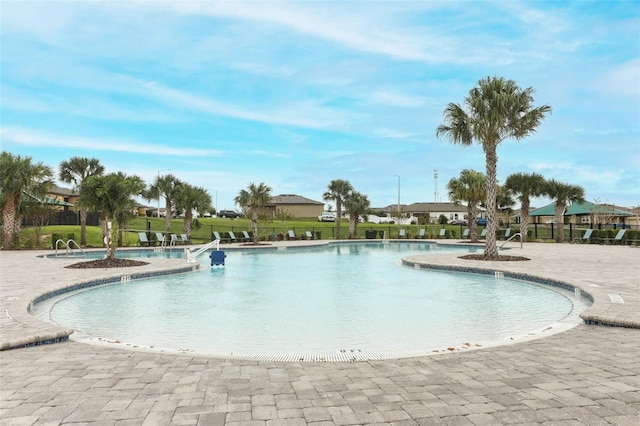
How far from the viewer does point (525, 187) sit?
3117 cm

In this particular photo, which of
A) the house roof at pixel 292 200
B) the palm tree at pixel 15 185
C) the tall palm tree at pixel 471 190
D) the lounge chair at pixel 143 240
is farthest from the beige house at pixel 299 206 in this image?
the palm tree at pixel 15 185

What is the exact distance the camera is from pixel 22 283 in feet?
34.5

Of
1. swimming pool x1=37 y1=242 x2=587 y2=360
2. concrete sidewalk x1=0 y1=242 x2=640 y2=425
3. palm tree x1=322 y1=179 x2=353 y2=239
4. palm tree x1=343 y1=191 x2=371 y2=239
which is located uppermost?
palm tree x1=322 y1=179 x2=353 y2=239

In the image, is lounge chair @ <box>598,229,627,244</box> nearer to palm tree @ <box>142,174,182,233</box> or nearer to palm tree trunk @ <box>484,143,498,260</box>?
palm tree trunk @ <box>484,143,498,260</box>

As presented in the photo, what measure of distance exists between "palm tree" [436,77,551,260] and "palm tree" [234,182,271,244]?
16.1m

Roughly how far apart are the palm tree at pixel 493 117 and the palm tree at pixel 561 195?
54.0 ft

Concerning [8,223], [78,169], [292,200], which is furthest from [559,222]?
[292,200]

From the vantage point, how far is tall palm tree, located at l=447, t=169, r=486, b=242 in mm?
31250

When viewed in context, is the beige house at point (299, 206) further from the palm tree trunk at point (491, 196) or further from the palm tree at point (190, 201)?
the palm tree trunk at point (491, 196)

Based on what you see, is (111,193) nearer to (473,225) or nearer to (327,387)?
(327,387)

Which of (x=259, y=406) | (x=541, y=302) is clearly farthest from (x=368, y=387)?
(x=541, y=302)

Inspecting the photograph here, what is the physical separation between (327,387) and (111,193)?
45.4 ft

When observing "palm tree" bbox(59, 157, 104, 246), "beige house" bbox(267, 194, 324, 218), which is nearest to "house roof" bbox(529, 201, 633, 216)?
"palm tree" bbox(59, 157, 104, 246)

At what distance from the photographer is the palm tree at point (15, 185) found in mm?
23094
